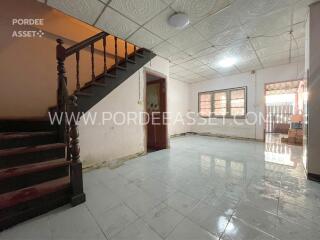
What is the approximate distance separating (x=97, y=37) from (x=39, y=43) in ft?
3.74

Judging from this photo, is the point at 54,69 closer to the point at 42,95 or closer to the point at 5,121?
the point at 42,95

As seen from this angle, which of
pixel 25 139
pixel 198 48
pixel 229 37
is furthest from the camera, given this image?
pixel 198 48

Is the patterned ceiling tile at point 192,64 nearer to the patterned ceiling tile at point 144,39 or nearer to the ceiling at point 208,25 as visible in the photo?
the ceiling at point 208,25

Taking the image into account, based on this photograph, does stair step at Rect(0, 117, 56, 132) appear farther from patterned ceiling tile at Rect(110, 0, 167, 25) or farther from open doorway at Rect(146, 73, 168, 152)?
open doorway at Rect(146, 73, 168, 152)

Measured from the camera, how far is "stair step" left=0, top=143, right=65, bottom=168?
62.6 inches

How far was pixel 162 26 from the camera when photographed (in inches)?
106

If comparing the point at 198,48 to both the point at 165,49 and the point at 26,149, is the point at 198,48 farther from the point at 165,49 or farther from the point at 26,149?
the point at 26,149

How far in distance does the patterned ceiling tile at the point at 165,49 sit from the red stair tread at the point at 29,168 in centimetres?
303

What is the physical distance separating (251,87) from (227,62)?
1.74 meters

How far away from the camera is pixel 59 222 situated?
4.58 ft

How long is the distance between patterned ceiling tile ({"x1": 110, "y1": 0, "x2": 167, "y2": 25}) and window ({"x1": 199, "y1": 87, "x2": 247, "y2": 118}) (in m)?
4.82

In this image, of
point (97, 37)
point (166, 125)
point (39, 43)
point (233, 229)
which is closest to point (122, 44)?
point (97, 37)

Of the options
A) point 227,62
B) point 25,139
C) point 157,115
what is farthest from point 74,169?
point 227,62

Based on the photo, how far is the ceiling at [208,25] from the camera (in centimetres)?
219
